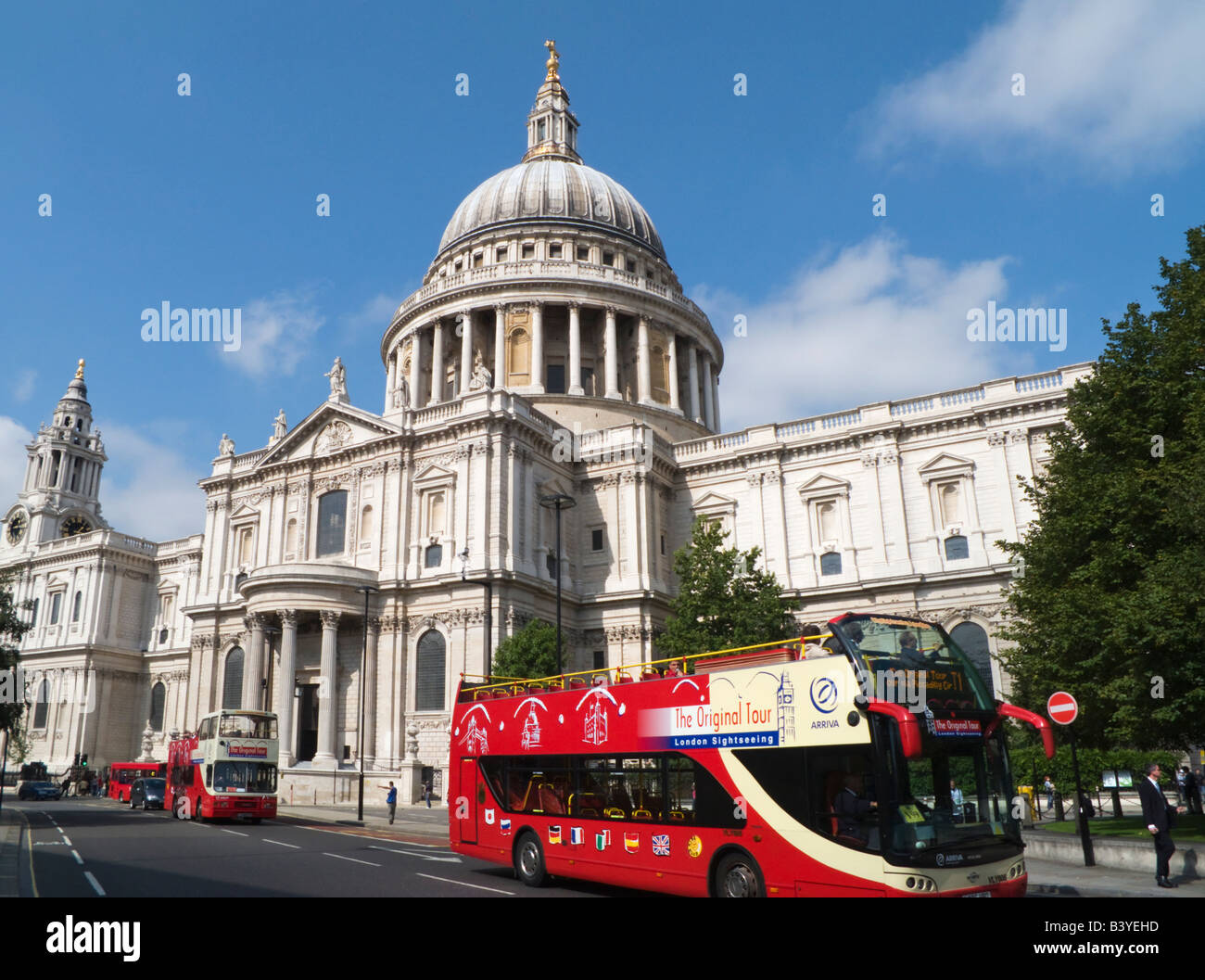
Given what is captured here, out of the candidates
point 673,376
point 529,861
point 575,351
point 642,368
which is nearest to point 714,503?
point 642,368

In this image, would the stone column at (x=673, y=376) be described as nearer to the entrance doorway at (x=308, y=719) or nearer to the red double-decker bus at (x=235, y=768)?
the entrance doorway at (x=308, y=719)

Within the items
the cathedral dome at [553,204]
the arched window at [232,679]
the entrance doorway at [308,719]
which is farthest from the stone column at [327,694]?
the cathedral dome at [553,204]

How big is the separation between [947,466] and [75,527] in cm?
7088

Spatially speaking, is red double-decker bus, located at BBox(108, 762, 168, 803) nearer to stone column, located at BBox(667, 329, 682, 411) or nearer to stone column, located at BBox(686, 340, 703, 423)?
stone column, located at BBox(667, 329, 682, 411)

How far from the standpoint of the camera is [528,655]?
35188mm

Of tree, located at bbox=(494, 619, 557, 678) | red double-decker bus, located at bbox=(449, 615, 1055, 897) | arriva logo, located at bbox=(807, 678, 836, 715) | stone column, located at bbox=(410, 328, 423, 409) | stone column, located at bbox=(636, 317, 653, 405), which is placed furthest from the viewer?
stone column, located at bbox=(410, 328, 423, 409)

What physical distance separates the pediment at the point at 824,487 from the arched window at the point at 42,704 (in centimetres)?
5699

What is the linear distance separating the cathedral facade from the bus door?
13.0m

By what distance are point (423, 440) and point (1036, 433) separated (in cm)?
2954

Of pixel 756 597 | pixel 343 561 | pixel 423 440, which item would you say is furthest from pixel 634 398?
pixel 756 597

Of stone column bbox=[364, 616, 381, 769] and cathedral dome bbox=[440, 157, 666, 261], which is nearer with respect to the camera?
stone column bbox=[364, 616, 381, 769]

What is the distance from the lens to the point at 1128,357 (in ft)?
79.3

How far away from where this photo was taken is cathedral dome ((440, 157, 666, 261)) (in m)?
68.9

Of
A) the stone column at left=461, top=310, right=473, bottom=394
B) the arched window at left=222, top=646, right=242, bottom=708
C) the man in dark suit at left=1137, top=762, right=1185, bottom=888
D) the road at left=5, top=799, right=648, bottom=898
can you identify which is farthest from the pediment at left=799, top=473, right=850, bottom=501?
the man in dark suit at left=1137, top=762, right=1185, bottom=888
